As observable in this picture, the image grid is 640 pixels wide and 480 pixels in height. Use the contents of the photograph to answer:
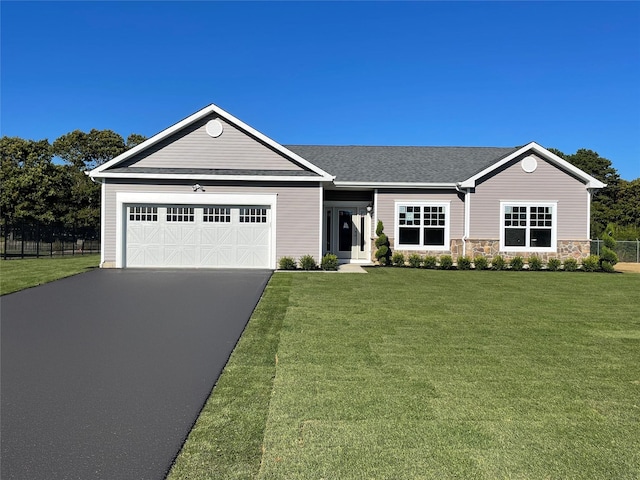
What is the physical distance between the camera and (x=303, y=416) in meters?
3.79

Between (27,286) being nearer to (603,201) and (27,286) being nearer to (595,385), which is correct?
(595,385)

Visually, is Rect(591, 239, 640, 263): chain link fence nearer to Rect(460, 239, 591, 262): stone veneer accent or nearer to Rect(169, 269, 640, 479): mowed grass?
Rect(460, 239, 591, 262): stone veneer accent

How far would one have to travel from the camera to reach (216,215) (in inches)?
638

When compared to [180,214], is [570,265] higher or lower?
lower

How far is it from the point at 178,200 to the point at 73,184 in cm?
2563

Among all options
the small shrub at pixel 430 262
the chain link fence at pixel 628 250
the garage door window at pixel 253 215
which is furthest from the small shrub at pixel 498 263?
the chain link fence at pixel 628 250

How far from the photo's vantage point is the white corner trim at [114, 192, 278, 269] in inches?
625

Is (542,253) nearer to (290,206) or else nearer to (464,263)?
(464,263)

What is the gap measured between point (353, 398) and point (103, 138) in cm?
4299

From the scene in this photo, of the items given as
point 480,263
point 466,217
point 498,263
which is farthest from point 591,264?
point 466,217

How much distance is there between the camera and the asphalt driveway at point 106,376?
3227 mm

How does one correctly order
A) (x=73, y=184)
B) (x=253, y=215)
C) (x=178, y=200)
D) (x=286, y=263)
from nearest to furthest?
1. (x=286, y=263)
2. (x=178, y=200)
3. (x=253, y=215)
4. (x=73, y=184)

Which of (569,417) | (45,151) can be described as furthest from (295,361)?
(45,151)

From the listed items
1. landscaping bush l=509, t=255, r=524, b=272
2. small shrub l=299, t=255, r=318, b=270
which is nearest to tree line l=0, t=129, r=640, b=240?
landscaping bush l=509, t=255, r=524, b=272
